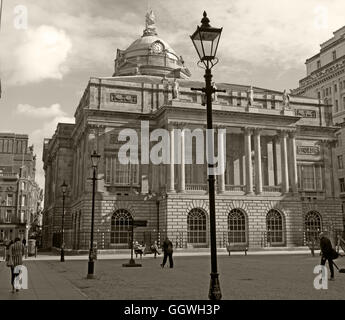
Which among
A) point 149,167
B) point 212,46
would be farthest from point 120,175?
point 212,46

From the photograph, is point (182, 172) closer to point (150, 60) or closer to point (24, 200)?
point (150, 60)

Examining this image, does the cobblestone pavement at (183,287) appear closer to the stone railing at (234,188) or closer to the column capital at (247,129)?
the stone railing at (234,188)

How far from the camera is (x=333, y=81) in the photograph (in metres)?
76.4

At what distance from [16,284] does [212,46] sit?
389 inches

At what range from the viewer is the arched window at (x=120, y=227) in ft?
161

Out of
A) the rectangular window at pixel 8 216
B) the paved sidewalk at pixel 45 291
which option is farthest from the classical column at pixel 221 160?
the rectangular window at pixel 8 216

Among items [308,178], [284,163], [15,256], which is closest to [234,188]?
[284,163]

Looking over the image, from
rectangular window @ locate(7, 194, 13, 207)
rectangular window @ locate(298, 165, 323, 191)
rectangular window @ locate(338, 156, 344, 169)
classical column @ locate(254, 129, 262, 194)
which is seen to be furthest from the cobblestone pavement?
rectangular window @ locate(7, 194, 13, 207)

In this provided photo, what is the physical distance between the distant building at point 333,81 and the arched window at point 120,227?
36.8 metres

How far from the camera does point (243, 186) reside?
52906mm

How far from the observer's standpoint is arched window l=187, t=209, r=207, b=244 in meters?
48.4

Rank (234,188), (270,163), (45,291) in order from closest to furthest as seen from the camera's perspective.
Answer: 1. (45,291)
2. (234,188)
3. (270,163)

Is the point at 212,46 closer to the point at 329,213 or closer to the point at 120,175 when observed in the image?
the point at 120,175

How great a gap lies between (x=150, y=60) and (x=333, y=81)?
32.0 m
